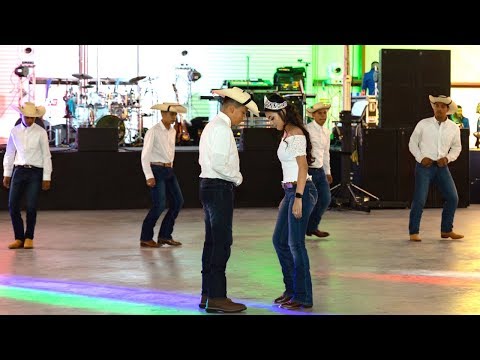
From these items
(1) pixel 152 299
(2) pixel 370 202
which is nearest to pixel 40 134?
(1) pixel 152 299

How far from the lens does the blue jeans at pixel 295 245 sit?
8.39 m

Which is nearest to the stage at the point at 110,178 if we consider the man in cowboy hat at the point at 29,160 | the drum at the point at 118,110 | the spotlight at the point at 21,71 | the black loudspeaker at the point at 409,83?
the black loudspeaker at the point at 409,83

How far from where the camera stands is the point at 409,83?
1800 cm

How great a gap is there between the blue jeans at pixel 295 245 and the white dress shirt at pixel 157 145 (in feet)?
13.5

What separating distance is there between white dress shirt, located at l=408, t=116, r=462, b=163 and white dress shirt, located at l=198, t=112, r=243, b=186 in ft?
16.7

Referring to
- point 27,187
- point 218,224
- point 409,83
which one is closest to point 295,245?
point 218,224

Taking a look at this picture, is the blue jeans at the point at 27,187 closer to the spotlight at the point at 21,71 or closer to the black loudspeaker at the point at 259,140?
the black loudspeaker at the point at 259,140

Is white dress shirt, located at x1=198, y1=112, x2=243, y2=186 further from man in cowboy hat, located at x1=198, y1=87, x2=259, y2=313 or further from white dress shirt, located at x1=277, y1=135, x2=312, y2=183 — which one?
white dress shirt, located at x1=277, y1=135, x2=312, y2=183

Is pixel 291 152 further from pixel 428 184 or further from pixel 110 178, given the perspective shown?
pixel 110 178

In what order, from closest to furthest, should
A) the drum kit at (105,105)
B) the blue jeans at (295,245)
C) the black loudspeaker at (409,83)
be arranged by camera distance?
the blue jeans at (295,245), the black loudspeaker at (409,83), the drum kit at (105,105)

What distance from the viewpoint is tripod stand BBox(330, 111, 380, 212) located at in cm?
1712
